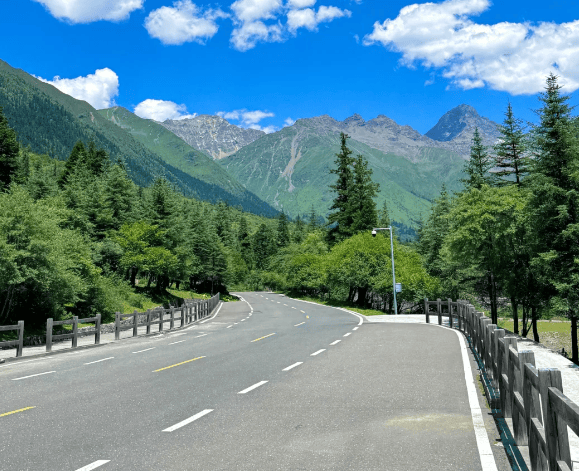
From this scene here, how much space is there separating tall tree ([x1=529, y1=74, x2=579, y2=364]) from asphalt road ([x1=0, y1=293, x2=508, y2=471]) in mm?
13812

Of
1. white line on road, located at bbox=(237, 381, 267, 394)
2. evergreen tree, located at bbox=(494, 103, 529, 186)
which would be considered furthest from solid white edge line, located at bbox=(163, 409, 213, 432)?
evergreen tree, located at bbox=(494, 103, 529, 186)

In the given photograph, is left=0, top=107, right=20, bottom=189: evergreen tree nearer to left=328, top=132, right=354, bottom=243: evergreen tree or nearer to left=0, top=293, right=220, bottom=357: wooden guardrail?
left=0, top=293, right=220, bottom=357: wooden guardrail

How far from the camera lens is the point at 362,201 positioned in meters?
68.2

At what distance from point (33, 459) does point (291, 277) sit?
73.8 metres

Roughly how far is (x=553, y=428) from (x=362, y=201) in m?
65.4

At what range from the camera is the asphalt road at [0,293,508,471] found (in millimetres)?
5344

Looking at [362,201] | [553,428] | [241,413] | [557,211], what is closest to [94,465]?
[241,413]

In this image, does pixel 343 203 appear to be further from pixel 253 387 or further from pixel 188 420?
pixel 188 420

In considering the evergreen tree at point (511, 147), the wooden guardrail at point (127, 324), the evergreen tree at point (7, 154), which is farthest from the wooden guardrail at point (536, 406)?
the evergreen tree at point (7, 154)

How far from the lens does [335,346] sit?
16.7 metres

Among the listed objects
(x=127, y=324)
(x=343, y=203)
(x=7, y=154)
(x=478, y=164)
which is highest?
(x=7, y=154)

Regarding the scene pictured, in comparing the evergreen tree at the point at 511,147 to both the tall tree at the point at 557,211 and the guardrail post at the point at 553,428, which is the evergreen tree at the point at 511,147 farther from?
the guardrail post at the point at 553,428

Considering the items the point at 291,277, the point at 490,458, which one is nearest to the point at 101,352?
the point at 490,458

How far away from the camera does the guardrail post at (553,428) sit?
11.3ft
